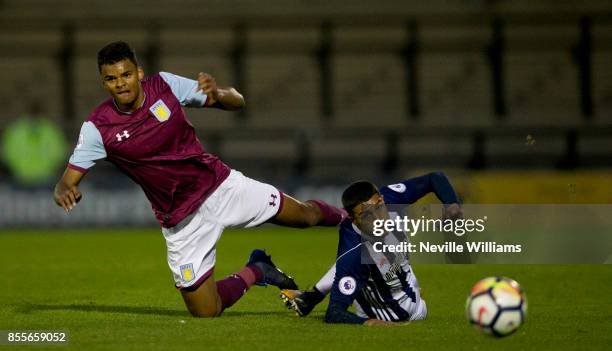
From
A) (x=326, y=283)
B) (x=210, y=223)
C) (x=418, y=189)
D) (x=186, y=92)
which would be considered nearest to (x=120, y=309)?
(x=210, y=223)

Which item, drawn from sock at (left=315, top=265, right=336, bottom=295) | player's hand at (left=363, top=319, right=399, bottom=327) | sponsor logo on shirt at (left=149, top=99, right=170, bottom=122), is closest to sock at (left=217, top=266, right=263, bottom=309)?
sock at (left=315, top=265, right=336, bottom=295)

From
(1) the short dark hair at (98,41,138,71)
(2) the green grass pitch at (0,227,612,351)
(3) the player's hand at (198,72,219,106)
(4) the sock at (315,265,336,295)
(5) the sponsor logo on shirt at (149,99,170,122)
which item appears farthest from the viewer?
(4) the sock at (315,265,336,295)

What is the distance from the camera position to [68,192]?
693cm

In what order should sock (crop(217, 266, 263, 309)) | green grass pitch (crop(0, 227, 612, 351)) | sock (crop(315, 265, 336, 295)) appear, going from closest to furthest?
green grass pitch (crop(0, 227, 612, 351)) → sock (crop(315, 265, 336, 295)) → sock (crop(217, 266, 263, 309))

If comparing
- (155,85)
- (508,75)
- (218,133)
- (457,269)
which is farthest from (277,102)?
(155,85)

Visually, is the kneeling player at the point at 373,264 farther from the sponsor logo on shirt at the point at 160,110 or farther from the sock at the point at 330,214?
the sponsor logo on shirt at the point at 160,110

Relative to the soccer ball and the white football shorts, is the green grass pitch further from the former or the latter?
the white football shorts

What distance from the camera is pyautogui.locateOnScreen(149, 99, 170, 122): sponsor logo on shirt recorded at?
24.2 ft

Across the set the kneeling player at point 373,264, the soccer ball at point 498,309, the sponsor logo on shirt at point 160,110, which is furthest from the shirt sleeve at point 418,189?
the sponsor logo on shirt at point 160,110

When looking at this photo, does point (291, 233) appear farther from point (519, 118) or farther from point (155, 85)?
point (155, 85)

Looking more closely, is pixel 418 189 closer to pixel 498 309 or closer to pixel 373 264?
pixel 373 264

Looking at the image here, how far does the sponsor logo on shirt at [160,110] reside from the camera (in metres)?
7.38

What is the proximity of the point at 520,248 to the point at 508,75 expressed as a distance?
13.2 metres

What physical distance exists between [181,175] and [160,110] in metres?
0.49
